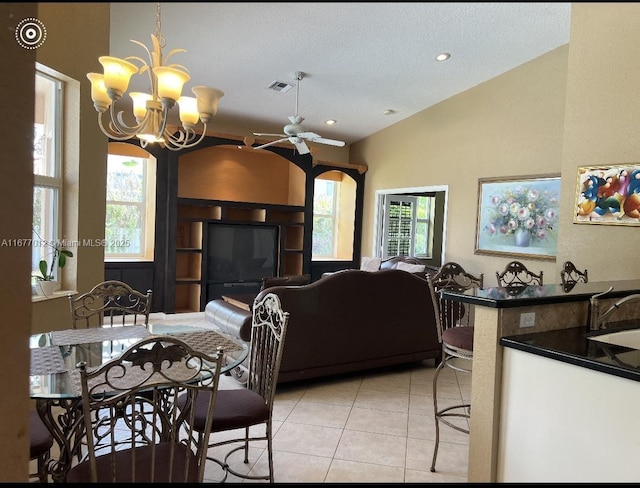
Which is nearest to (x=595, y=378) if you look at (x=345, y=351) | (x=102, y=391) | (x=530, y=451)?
(x=530, y=451)

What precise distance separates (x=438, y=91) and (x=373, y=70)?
140cm

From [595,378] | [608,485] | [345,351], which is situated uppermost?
[608,485]

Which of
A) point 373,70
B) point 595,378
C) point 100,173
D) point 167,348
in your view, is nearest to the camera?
point 167,348

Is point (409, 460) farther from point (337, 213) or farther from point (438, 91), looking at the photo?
point (337, 213)

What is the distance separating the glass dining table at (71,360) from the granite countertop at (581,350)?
1.34m

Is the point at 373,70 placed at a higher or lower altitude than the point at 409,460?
higher

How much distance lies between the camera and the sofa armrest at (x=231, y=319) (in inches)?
143

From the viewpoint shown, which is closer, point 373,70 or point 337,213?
point 373,70

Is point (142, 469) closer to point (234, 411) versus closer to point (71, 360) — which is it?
point (234, 411)

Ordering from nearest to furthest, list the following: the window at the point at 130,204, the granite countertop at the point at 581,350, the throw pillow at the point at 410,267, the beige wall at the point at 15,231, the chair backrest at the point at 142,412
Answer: the beige wall at the point at 15,231, the chair backrest at the point at 142,412, the granite countertop at the point at 581,350, the throw pillow at the point at 410,267, the window at the point at 130,204

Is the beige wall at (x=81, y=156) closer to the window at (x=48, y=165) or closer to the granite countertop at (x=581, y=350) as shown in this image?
the window at (x=48, y=165)

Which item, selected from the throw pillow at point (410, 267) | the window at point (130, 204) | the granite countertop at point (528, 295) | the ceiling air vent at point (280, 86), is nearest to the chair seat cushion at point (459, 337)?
the granite countertop at point (528, 295)

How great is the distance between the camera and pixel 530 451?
72.8 inches

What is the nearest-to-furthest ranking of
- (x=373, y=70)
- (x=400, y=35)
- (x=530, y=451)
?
(x=530, y=451)
(x=400, y=35)
(x=373, y=70)
